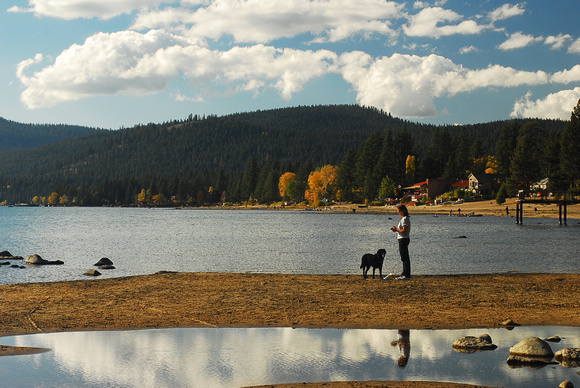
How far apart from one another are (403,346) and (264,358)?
2.78m

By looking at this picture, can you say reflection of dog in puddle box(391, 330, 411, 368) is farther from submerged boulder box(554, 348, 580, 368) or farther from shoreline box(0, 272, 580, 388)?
submerged boulder box(554, 348, 580, 368)

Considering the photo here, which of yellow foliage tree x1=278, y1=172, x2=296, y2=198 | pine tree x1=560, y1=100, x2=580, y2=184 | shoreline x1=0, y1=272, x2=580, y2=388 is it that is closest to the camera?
shoreline x1=0, y1=272, x2=580, y2=388

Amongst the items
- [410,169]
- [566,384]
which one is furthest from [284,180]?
[566,384]

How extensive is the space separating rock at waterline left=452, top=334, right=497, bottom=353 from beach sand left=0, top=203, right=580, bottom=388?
1.73 meters

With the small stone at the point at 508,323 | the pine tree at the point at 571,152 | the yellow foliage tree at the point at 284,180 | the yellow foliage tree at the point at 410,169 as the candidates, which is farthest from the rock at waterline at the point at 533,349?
the yellow foliage tree at the point at 284,180

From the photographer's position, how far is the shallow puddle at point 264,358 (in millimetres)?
8969

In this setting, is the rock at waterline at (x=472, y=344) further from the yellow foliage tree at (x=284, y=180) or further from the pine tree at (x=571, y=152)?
the yellow foliage tree at (x=284, y=180)

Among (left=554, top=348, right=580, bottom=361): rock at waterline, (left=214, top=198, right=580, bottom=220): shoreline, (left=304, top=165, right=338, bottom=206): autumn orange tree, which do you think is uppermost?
(left=304, top=165, right=338, bottom=206): autumn orange tree

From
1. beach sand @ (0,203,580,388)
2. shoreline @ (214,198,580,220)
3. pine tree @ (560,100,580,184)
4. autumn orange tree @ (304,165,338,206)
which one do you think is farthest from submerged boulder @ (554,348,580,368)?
autumn orange tree @ (304,165,338,206)

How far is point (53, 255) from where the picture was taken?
3931cm

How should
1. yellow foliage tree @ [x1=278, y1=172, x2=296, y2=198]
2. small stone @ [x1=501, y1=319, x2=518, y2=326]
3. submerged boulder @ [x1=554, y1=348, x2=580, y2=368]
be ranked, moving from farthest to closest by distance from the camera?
yellow foliage tree @ [x1=278, y1=172, x2=296, y2=198] < small stone @ [x1=501, y1=319, x2=518, y2=326] < submerged boulder @ [x1=554, y1=348, x2=580, y2=368]

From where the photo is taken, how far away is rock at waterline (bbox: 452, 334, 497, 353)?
10.7m

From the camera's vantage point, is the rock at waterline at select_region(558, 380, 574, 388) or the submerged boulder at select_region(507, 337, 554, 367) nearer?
the rock at waterline at select_region(558, 380, 574, 388)

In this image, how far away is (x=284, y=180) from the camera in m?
194
